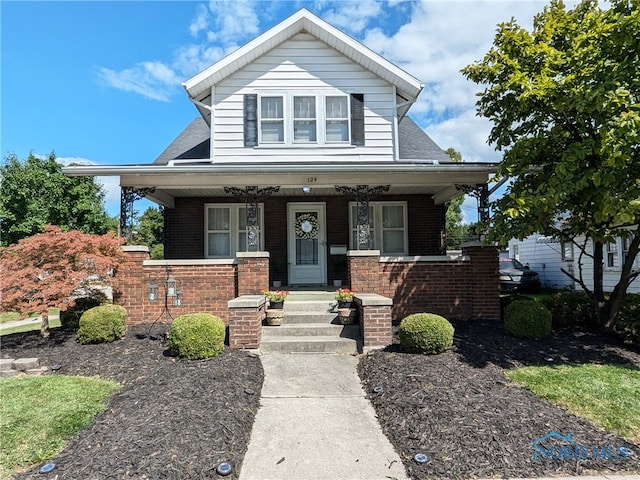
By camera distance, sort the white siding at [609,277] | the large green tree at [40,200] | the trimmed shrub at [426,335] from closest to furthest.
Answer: the trimmed shrub at [426,335] < the white siding at [609,277] < the large green tree at [40,200]

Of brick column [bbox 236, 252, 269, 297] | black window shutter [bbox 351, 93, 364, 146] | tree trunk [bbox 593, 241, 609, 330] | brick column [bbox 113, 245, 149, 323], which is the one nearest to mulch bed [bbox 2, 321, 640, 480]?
tree trunk [bbox 593, 241, 609, 330]

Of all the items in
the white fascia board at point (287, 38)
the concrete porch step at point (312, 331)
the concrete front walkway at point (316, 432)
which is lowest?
the concrete front walkway at point (316, 432)

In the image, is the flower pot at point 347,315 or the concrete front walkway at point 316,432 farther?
the flower pot at point 347,315

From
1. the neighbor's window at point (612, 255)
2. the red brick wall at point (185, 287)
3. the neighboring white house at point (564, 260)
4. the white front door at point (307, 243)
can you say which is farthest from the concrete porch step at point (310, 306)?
→ the neighbor's window at point (612, 255)

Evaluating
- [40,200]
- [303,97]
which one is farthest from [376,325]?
[40,200]

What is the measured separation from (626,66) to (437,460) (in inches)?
217

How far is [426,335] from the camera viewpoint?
5.69 m

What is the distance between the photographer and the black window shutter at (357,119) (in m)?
9.91

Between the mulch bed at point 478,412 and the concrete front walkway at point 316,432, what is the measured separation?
20 centimetres

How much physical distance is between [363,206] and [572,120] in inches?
164

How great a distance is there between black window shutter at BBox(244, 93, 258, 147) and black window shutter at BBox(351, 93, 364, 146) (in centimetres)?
244

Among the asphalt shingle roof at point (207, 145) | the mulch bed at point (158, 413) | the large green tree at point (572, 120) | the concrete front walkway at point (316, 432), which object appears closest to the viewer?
the mulch bed at point (158, 413)

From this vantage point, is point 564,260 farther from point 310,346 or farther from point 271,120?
point 310,346

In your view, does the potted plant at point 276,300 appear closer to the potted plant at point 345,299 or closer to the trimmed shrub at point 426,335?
the potted plant at point 345,299
